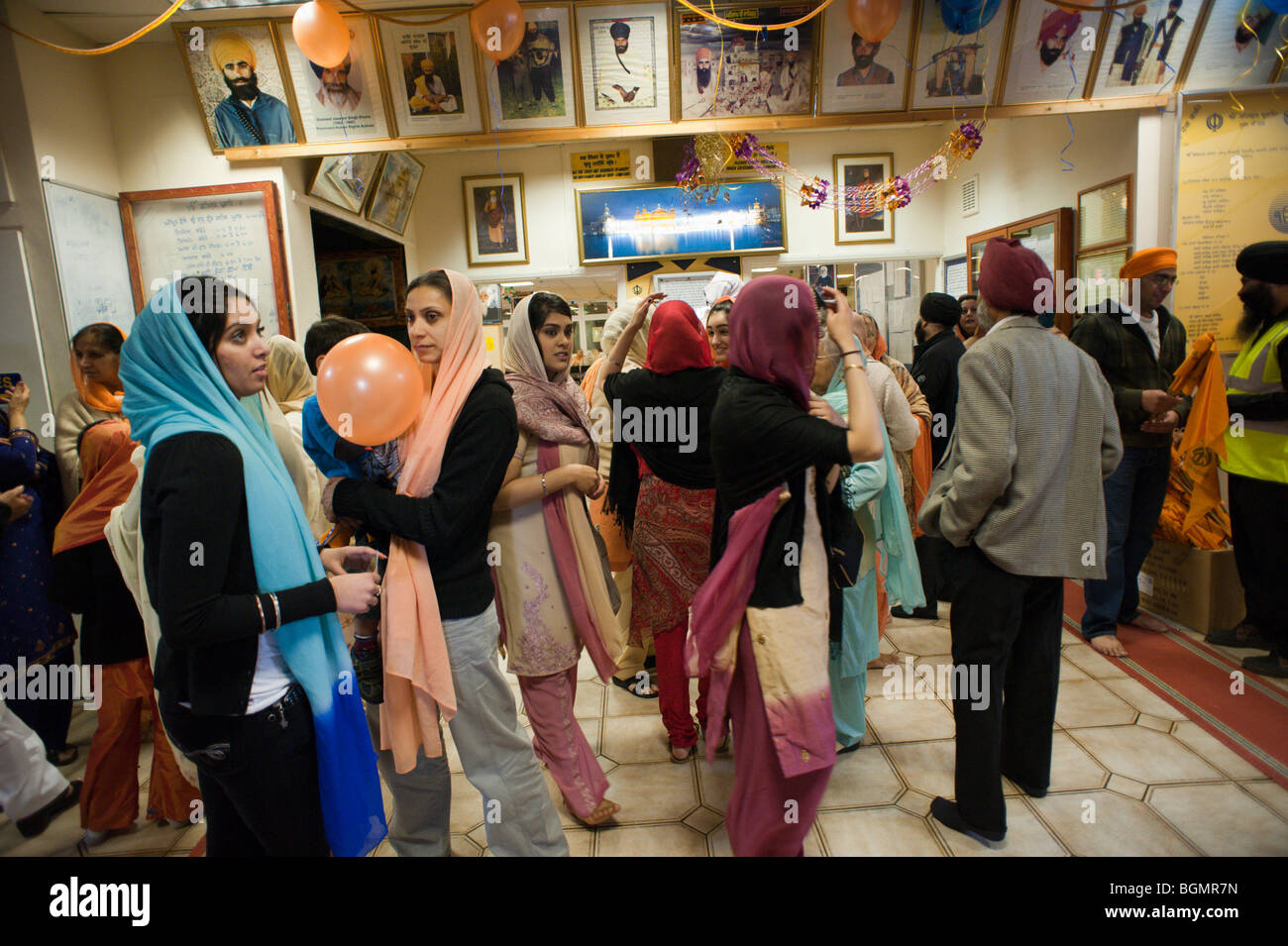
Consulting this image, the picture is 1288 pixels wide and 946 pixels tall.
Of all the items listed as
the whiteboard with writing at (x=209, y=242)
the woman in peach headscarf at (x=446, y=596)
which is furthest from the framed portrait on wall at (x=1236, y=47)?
the whiteboard with writing at (x=209, y=242)

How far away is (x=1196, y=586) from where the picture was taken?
10.6ft

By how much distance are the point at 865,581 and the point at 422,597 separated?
150 centimetres

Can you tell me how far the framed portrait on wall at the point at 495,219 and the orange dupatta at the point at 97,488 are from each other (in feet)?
15.5

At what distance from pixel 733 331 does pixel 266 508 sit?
3.33 ft

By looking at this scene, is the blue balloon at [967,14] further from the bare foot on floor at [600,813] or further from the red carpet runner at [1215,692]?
the bare foot on floor at [600,813]

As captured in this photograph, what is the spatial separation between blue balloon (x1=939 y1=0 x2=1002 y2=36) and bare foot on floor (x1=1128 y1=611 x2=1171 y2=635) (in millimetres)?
3290

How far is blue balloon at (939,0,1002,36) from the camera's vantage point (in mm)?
3557

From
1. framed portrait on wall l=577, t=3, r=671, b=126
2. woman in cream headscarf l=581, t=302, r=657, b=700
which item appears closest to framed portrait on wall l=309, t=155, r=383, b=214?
framed portrait on wall l=577, t=3, r=671, b=126

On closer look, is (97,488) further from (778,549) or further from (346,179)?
(346,179)

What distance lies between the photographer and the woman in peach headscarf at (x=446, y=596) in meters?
1.47

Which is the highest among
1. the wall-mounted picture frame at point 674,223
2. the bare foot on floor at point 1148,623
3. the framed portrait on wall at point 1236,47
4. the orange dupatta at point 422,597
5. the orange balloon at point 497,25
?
the orange balloon at point 497,25

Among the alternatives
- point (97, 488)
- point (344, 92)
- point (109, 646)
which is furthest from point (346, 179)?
point (109, 646)

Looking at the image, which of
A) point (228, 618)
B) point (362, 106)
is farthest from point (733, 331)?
point (362, 106)
